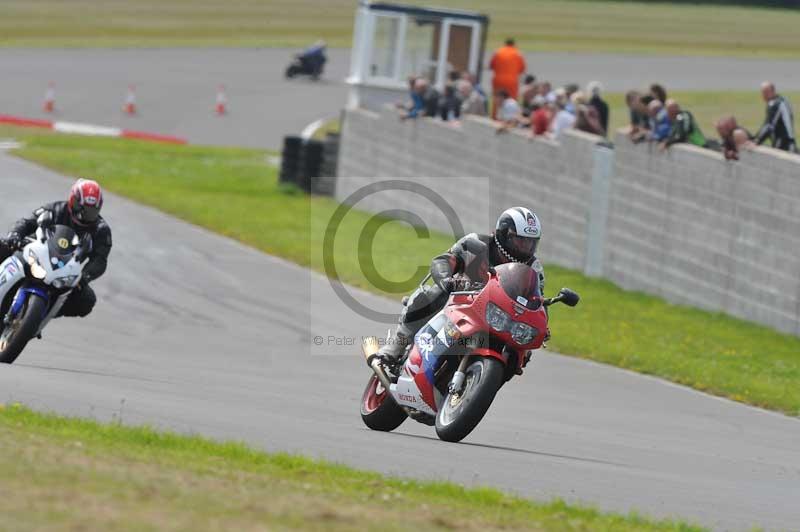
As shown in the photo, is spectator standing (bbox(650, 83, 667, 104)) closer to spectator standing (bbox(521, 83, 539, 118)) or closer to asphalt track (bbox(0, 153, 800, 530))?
asphalt track (bbox(0, 153, 800, 530))

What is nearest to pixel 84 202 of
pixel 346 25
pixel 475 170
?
pixel 475 170

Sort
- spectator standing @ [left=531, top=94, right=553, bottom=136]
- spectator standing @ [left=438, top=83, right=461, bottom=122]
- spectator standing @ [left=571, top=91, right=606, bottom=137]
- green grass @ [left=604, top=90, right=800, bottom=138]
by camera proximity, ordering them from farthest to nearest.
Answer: green grass @ [left=604, top=90, right=800, bottom=138] → spectator standing @ [left=438, top=83, right=461, bottom=122] → spectator standing @ [left=531, top=94, right=553, bottom=136] → spectator standing @ [left=571, top=91, right=606, bottom=137]

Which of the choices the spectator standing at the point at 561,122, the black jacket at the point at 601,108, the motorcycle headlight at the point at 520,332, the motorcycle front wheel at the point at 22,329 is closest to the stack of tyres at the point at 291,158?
the spectator standing at the point at 561,122

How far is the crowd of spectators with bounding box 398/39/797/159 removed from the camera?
18828 millimetres

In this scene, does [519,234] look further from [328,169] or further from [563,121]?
[328,169]

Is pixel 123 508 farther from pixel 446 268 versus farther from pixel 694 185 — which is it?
pixel 694 185

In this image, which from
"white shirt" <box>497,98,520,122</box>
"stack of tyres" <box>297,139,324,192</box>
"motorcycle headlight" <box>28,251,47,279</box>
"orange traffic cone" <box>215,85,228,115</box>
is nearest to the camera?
"motorcycle headlight" <box>28,251,47,279</box>

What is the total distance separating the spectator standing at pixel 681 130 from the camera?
66.2ft

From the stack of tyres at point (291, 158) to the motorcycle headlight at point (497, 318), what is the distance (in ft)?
71.4

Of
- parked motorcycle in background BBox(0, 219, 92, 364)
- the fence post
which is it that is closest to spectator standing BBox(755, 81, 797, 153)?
the fence post

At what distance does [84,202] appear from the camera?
12.9 meters

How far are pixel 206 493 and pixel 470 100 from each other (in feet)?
68.5

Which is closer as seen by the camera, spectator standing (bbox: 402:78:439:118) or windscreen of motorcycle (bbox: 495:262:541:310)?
windscreen of motorcycle (bbox: 495:262:541:310)

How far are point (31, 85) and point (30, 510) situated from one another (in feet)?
134
